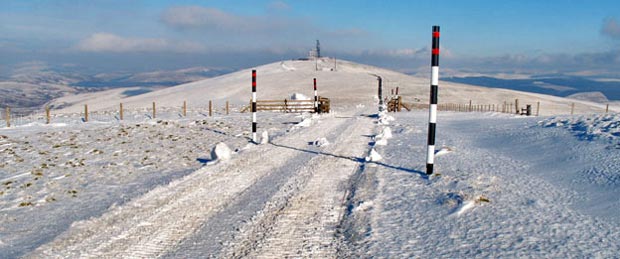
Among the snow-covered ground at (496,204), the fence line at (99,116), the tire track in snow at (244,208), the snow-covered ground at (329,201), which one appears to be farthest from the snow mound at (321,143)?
the fence line at (99,116)

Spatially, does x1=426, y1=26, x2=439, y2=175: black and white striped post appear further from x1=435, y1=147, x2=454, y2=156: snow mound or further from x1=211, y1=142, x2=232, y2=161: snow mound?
x1=211, y1=142, x2=232, y2=161: snow mound

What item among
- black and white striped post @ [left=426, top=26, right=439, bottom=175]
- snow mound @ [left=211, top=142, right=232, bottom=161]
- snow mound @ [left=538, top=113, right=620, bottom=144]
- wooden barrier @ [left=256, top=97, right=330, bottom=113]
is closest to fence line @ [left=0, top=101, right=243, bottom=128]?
wooden barrier @ [left=256, top=97, right=330, bottom=113]

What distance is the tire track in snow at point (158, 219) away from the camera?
4852mm

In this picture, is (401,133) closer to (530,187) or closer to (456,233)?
(530,187)

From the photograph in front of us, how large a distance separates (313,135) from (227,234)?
9.60 m

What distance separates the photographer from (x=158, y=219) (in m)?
5.85

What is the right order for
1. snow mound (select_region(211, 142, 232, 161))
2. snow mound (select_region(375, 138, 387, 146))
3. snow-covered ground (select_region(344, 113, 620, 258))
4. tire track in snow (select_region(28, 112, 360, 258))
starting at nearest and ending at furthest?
snow-covered ground (select_region(344, 113, 620, 258))
tire track in snow (select_region(28, 112, 360, 258))
snow mound (select_region(211, 142, 232, 161))
snow mound (select_region(375, 138, 387, 146))

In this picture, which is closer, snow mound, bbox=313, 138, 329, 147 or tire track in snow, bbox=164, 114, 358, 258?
tire track in snow, bbox=164, 114, 358, 258

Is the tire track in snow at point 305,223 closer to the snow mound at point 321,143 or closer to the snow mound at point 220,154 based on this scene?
the snow mound at point 220,154

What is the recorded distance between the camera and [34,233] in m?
5.49

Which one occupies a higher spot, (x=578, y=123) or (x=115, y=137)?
(x=578, y=123)

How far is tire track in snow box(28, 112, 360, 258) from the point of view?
4852 millimetres

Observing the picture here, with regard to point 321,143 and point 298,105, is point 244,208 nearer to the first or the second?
point 321,143

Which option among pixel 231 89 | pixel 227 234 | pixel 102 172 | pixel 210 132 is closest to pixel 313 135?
pixel 210 132
